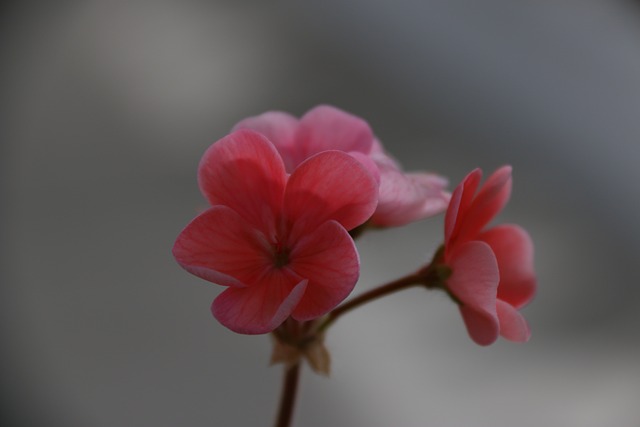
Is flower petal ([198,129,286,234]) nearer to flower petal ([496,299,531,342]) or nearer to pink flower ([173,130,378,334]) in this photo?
pink flower ([173,130,378,334])

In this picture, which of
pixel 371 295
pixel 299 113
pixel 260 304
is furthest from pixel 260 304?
pixel 299 113

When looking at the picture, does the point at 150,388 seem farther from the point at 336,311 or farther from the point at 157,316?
the point at 336,311

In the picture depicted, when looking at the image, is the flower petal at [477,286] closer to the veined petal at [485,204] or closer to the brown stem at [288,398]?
the veined petal at [485,204]

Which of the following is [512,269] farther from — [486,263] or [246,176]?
[246,176]

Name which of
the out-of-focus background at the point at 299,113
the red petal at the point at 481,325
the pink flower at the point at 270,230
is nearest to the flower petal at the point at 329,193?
Result: the pink flower at the point at 270,230

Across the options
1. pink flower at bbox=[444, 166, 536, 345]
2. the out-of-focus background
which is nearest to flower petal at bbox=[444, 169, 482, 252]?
pink flower at bbox=[444, 166, 536, 345]

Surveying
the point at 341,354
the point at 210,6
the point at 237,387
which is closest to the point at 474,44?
the point at 210,6
